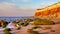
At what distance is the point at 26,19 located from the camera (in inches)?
333

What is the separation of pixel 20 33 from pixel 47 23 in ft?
7.21

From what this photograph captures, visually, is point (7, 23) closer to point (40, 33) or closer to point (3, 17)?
point (3, 17)

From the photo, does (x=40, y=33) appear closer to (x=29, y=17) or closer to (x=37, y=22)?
(x=37, y=22)

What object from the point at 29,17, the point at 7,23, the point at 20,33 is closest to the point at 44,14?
the point at 29,17

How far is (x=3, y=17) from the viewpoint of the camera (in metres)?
8.41

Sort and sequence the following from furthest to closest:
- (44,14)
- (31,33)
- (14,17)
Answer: (44,14), (14,17), (31,33)

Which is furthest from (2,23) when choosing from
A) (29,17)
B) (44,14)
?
(44,14)

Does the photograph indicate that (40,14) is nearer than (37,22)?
No

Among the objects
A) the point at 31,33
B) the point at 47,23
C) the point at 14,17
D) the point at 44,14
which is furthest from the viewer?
the point at 44,14

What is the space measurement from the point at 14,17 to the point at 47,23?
1.83m

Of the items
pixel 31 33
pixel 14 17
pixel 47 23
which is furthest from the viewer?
pixel 14 17

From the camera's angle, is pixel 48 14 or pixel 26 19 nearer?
pixel 26 19

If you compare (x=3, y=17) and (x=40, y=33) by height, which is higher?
(x=3, y=17)

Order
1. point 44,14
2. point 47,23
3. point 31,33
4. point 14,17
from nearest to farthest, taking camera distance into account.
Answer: point 31,33, point 47,23, point 14,17, point 44,14
